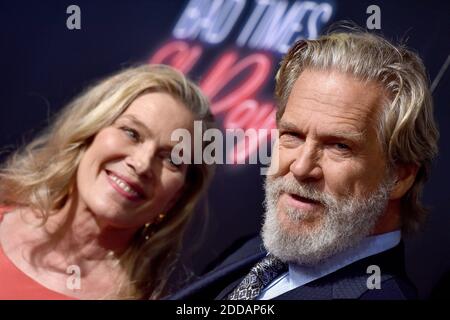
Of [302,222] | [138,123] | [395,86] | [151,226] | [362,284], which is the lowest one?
[151,226]

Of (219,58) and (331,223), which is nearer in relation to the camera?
(331,223)

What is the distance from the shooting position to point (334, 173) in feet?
4.84

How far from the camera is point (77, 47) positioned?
199 cm

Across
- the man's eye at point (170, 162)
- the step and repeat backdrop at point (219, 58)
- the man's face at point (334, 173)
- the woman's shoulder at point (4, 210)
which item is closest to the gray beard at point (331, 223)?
the man's face at point (334, 173)

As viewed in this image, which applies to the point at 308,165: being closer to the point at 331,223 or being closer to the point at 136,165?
the point at 331,223

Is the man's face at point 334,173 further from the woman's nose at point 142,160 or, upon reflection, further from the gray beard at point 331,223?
the woman's nose at point 142,160

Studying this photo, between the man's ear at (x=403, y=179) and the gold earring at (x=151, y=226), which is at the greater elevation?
the man's ear at (x=403, y=179)

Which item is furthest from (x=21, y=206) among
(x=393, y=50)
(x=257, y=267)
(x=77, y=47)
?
(x=393, y=50)

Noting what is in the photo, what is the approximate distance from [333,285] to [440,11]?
2.84 ft

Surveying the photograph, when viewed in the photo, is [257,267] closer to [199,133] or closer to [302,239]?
[302,239]

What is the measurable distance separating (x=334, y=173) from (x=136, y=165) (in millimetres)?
628

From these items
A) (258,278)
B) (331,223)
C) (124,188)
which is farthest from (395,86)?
(124,188)

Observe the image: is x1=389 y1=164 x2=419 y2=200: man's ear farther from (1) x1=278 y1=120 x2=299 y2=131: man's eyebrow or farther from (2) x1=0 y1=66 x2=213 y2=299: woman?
(2) x1=0 y1=66 x2=213 y2=299: woman

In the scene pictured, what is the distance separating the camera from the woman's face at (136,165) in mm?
1841
